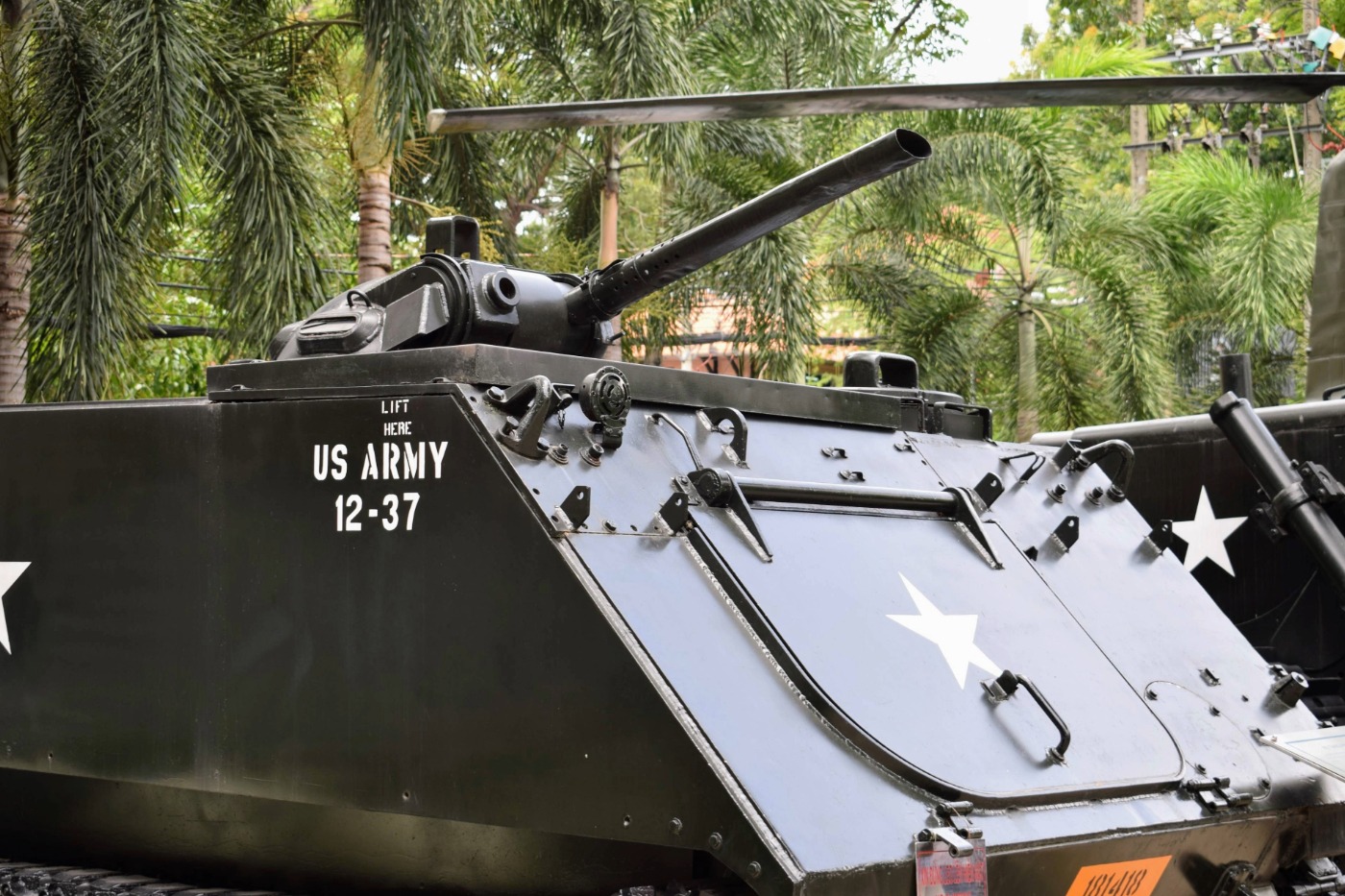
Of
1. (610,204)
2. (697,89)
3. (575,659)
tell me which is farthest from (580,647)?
(610,204)

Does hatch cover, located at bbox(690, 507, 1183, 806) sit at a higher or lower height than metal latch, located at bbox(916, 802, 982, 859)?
higher

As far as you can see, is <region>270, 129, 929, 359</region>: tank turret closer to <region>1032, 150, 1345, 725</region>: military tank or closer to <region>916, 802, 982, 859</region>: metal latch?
<region>916, 802, 982, 859</region>: metal latch

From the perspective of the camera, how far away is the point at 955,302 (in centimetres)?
1747

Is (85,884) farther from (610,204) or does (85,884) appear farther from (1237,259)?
(1237,259)

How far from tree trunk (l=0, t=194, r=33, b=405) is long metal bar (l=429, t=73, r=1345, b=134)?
6469 mm

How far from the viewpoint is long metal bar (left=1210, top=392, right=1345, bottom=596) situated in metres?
5.16

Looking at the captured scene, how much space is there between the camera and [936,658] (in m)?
4.06

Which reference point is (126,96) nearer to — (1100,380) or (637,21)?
(637,21)

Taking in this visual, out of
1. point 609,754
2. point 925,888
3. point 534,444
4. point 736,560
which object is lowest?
point 925,888

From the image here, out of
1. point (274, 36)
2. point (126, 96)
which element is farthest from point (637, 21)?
point (126, 96)

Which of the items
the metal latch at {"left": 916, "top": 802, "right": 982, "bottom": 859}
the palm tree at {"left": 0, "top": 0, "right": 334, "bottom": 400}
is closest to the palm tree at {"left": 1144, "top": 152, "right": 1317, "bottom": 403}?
the palm tree at {"left": 0, "top": 0, "right": 334, "bottom": 400}

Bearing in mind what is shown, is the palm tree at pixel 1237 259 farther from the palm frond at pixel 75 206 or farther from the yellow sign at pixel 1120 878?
the yellow sign at pixel 1120 878

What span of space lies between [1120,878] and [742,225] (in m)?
1.95

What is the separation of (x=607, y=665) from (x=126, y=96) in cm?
751
